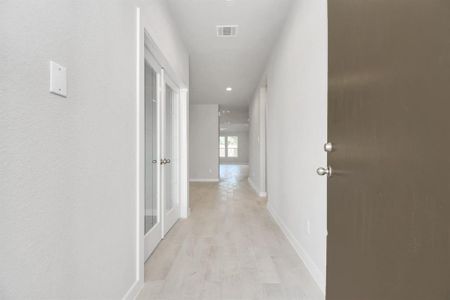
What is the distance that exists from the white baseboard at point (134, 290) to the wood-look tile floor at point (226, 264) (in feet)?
0.13

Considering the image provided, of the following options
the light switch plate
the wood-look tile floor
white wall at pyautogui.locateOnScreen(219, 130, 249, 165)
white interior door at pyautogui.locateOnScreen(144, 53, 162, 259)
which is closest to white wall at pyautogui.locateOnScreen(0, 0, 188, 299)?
the light switch plate

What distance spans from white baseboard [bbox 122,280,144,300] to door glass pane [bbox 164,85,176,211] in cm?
158

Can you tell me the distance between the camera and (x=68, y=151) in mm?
1163

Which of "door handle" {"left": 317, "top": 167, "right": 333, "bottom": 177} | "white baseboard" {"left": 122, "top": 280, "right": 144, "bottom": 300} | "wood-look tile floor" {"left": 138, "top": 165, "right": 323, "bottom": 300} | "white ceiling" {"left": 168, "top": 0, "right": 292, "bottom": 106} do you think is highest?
"white ceiling" {"left": 168, "top": 0, "right": 292, "bottom": 106}

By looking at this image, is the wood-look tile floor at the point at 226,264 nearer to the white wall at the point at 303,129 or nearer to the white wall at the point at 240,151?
the white wall at the point at 303,129

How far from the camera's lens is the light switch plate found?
1.04 meters

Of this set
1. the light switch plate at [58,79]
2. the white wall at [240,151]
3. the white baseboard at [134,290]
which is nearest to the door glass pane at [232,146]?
the white wall at [240,151]

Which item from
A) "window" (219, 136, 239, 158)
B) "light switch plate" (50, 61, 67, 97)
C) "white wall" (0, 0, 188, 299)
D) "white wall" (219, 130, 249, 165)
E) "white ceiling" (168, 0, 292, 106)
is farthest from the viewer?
"window" (219, 136, 239, 158)

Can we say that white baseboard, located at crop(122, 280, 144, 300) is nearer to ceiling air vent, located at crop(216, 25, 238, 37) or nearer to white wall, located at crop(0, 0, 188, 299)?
white wall, located at crop(0, 0, 188, 299)
